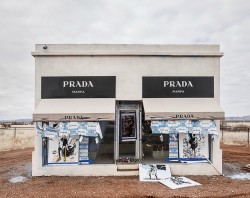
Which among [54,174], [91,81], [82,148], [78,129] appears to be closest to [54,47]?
[91,81]

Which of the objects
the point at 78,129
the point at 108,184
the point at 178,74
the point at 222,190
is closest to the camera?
the point at 222,190

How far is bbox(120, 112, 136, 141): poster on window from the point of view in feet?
41.8

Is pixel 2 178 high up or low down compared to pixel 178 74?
down

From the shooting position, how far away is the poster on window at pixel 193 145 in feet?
40.9

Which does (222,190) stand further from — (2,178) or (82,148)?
(2,178)

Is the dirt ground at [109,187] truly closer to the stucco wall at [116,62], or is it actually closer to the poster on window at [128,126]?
the poster on window at [128,126]

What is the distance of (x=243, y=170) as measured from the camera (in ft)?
43.2

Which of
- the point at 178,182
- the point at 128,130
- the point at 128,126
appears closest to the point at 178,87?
the point at 128,126

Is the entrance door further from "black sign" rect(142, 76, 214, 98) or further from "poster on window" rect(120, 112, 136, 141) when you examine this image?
"black sign" rect(142, 76, 214, 98)

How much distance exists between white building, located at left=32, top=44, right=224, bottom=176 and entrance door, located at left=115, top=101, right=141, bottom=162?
0.05 meters

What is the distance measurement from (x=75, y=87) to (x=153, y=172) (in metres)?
5.05

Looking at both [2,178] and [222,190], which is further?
[2,178]

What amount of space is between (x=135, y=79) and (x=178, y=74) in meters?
2.01

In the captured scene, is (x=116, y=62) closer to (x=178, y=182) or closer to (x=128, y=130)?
(x=128, y=130)
